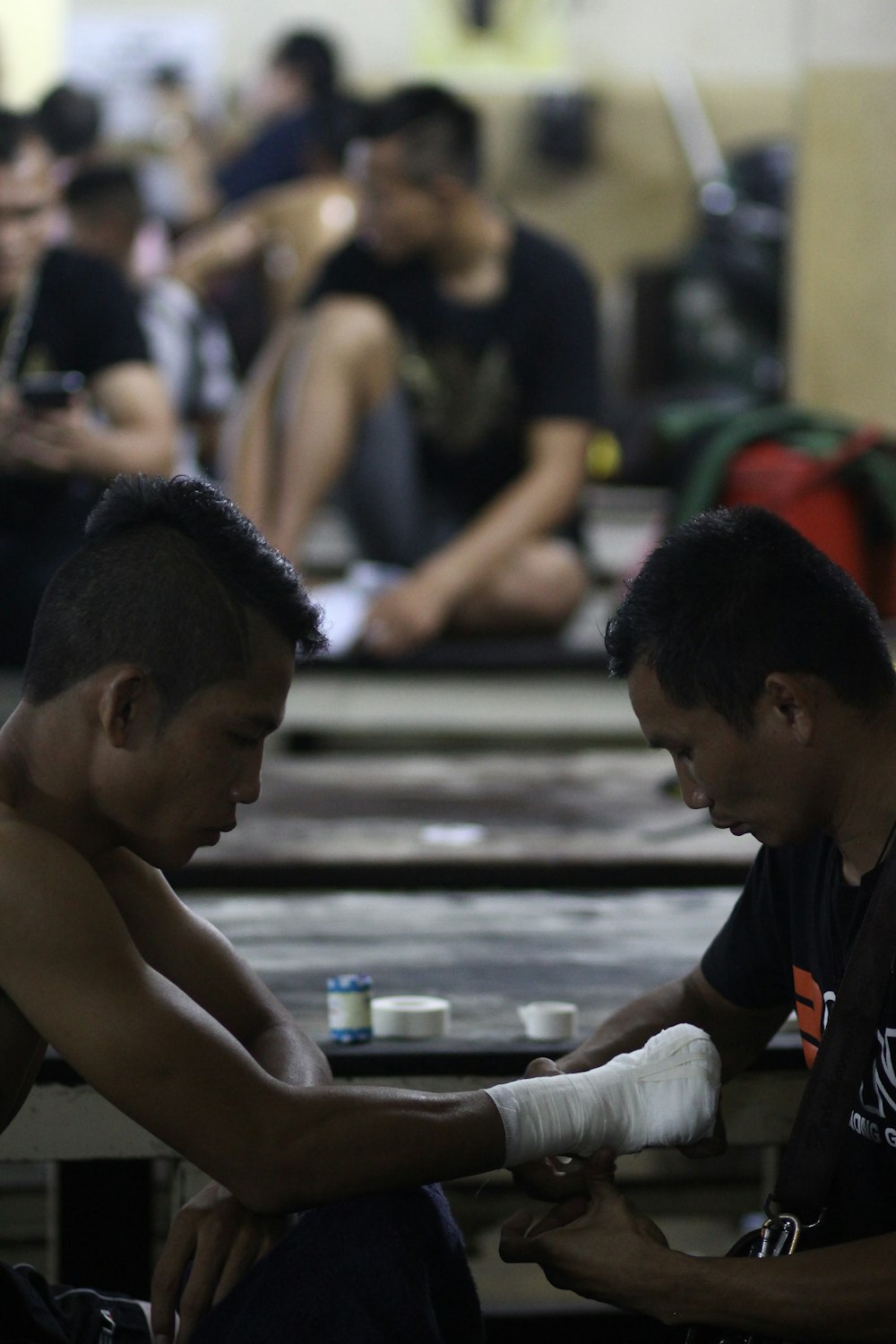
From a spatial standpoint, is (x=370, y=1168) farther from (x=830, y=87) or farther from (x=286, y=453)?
(x=830, y=87)

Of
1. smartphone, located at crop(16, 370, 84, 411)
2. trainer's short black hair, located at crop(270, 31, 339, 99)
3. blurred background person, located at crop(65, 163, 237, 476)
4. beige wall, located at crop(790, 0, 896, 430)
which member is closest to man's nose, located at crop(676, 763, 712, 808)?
smartphone, located at crop(16, 370, 84, 411)

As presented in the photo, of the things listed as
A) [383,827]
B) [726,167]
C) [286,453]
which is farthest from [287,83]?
[383,827]

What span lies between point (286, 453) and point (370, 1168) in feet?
8.68

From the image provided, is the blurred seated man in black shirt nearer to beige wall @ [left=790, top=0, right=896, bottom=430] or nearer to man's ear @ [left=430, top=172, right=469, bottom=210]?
man's ear @ [left=430, top=172, right=469, bottom=210]

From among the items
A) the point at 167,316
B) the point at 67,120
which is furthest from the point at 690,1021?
the point at 67,120

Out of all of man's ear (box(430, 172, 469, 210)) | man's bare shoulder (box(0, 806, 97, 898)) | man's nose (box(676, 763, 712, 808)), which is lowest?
man's bare shoulder (box(0, 806, 97, 898))

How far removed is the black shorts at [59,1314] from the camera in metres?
1.32

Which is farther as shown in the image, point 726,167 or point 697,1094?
point 726,167

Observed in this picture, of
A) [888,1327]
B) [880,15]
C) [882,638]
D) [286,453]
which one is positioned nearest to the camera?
[888,1327]

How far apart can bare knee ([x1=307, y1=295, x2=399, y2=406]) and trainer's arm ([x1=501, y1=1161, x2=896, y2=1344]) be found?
8.53ft

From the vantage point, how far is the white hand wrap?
53.7 inches

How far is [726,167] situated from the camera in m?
6.73

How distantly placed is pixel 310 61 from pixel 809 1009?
5327mm

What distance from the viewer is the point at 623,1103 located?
4.62 ft
